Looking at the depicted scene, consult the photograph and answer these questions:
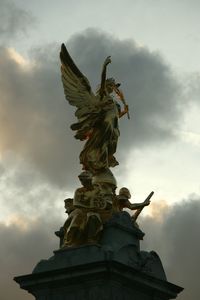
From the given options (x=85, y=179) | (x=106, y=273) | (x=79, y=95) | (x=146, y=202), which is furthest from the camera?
(x=79, y=95)

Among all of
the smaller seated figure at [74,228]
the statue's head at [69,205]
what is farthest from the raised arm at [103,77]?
the smaller seated figure at [74,228]

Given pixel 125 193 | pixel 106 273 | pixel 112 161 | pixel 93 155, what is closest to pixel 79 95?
pixel 93 155

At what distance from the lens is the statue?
75.5ft

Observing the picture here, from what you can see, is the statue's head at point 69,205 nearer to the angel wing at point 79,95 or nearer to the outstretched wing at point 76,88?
the angel wing at point 79,95

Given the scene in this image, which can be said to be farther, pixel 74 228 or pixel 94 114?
pixel 94 114

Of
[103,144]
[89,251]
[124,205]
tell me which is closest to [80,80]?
[103,144]

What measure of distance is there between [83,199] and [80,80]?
469 centimetres

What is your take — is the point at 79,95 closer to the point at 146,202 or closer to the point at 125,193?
the point at 125,193

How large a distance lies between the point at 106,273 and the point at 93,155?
474 centimetres

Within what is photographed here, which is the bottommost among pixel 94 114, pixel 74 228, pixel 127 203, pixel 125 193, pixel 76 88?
pixel 74 228

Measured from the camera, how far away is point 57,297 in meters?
21.9

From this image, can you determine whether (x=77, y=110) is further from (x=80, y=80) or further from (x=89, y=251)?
(x=89, y=251)

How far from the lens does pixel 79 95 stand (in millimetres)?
26031

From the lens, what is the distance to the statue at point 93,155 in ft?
75.5
